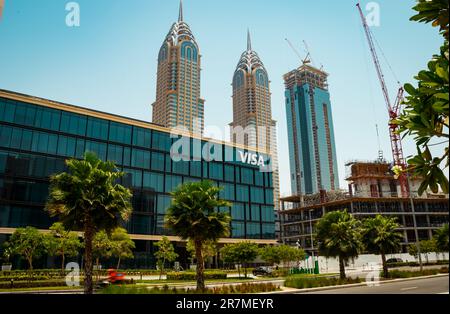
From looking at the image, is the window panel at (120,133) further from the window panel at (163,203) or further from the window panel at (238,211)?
the window panel at (238,211)

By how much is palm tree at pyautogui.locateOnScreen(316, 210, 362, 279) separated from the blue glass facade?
46462 millimetres

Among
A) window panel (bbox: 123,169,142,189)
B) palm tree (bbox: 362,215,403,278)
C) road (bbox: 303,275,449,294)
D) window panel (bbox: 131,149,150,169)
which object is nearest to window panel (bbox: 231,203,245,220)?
window panel (bbox: 131,149,150,169)

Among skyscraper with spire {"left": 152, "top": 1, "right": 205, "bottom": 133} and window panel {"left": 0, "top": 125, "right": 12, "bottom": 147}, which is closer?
window panel {"left": 0, "top": 125, "right": 12, "bottom": 147}

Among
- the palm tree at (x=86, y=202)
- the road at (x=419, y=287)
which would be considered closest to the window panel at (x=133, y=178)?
the palm tree at (x=86, y=202)

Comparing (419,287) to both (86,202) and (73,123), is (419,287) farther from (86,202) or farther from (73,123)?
(73,123)

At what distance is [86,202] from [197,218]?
827 cm

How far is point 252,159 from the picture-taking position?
97188mm

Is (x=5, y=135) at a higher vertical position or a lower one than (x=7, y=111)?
lower

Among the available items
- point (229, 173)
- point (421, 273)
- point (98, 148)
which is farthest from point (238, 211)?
point (421, 273)

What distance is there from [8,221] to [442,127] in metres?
67.5

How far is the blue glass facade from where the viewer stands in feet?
200

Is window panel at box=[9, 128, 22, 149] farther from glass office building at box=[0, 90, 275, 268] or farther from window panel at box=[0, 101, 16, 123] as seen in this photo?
window panel at box=[0, 101, 16, 123]

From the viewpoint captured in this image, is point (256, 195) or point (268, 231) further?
point (256, 195)
